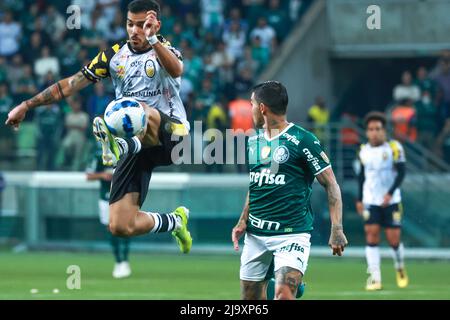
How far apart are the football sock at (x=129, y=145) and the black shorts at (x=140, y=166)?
0.92 feet

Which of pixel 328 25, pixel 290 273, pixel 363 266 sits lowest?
pixel 363 266

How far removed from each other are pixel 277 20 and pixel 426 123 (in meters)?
5.73

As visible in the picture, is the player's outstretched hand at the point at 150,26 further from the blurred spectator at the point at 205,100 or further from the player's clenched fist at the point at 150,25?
the blurred spectator at the point at 205,100

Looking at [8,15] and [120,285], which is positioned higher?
[8,15]

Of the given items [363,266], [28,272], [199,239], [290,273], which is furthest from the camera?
[199,239]

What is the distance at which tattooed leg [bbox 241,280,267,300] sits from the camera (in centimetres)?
1073

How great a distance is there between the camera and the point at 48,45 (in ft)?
91.4

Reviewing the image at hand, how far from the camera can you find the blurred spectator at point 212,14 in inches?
1124

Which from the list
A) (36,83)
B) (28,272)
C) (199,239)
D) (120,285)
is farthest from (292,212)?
(36,83)

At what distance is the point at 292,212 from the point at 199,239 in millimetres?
12407

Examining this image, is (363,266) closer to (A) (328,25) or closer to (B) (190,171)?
(B) (190,171)

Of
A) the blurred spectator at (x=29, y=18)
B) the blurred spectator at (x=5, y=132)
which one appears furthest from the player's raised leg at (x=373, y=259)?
the blurred spectator at (x=29, y=18)

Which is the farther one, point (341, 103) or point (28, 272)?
point (341, 103)

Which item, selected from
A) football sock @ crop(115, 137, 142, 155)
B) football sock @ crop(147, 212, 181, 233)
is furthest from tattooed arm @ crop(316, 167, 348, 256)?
football sock @ crop(147, 212, 181, 233)
